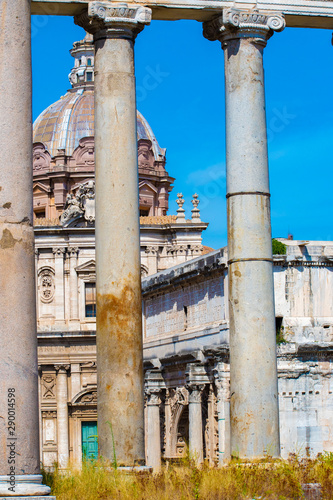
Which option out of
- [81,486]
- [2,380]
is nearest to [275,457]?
[81,486]

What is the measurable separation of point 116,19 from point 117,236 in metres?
3.83

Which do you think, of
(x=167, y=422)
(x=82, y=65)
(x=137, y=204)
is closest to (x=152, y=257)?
(x=167, y=422)

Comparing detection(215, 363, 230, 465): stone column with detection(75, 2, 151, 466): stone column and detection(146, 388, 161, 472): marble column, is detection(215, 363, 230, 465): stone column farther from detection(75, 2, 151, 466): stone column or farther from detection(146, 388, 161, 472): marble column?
detection(75, 2, 151, 466): stone column

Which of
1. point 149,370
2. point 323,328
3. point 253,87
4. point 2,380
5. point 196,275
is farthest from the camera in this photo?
point 149,370

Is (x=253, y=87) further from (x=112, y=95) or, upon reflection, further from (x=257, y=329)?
(x=257, y=329)

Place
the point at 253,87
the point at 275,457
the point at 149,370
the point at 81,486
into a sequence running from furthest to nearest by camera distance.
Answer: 1. the point at 149,370
2. the point at 253,87
3. the point at 275,457
4. the point at 81,486

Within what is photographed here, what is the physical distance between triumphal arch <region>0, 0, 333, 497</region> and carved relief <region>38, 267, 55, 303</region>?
4299cm

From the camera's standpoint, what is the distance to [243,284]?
19.8m

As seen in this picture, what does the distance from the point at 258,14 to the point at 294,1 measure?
2.76 feet

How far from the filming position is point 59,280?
206 feet

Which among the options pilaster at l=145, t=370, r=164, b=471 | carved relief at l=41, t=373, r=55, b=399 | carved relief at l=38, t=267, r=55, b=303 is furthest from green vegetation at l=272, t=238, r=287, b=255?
carved relief at l=38, t=267, r=55, b=303

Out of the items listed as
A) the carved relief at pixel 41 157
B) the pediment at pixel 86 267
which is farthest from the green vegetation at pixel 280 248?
the carved relief at pixel 41 157

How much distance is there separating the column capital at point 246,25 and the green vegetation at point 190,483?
7.73m

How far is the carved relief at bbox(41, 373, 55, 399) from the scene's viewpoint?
6153cm
